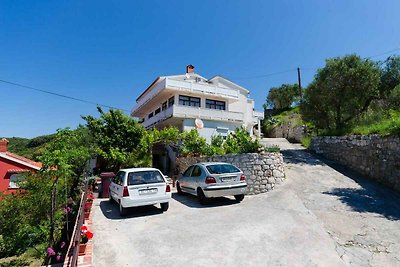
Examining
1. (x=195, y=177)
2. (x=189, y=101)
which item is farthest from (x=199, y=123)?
(x=195, y=177)

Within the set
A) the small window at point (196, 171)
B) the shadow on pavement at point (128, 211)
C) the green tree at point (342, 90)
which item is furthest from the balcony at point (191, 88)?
the shadow on pavement at point (128, 211)

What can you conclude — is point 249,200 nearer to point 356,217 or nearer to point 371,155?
point 356,217

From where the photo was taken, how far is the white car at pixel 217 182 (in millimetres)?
9539

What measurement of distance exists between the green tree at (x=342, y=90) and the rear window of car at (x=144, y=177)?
14.5m

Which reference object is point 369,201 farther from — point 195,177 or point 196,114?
point 196,114

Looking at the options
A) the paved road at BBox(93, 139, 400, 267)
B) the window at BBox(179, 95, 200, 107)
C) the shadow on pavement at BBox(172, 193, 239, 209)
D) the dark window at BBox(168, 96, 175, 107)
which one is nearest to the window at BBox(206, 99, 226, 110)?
the window at BBox(179, 95, 200, 107)

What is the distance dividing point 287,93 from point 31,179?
4269cm

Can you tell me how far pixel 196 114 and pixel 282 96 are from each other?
27933mm

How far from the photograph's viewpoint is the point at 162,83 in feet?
80.5

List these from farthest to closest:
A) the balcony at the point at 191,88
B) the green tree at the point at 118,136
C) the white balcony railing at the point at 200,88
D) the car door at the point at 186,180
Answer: the white balcony railing at the point at 200,88 → the balcony at the point at 191,88 → the green tree at the point at 118,136 → the car door at the point at 186,180

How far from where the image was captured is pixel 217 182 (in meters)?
9.56

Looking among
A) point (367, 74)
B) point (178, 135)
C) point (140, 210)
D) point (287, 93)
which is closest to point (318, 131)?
point (367, 74)

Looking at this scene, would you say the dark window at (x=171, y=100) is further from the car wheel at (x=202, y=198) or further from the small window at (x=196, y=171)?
the car wheel at (x=202, y=198)

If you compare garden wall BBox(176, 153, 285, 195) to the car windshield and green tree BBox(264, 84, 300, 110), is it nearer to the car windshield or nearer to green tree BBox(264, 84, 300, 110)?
the car windshield
